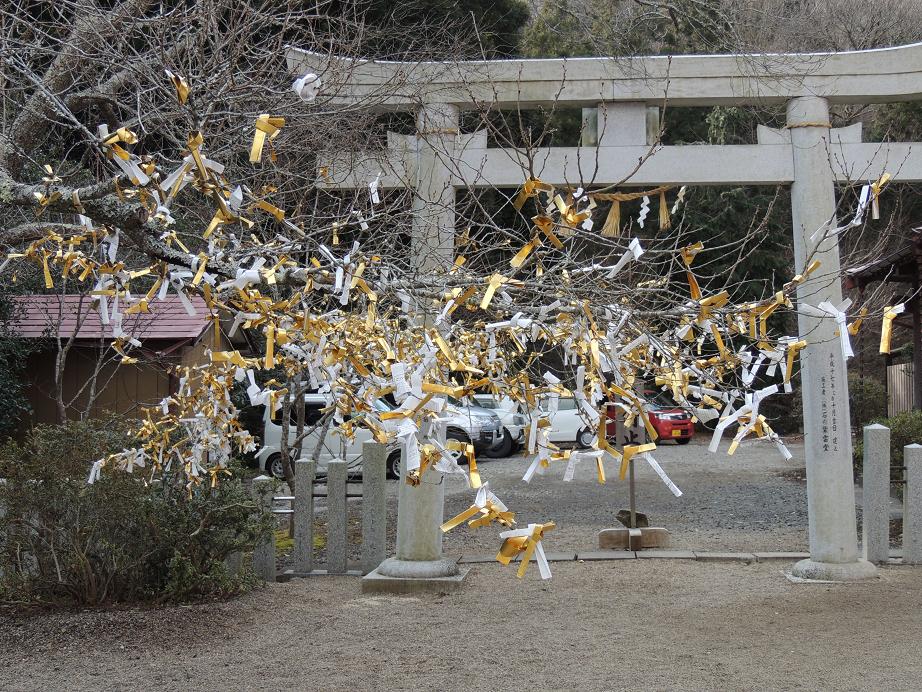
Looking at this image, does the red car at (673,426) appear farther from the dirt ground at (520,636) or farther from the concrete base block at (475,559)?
the dirt ground at (520,636)

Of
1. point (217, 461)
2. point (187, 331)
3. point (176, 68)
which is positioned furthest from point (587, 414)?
point (187, 331)

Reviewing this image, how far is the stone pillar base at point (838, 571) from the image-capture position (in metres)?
7.62

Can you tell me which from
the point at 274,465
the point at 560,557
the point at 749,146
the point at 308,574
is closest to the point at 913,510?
the point at 560,557

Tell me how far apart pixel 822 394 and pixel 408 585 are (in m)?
3.67

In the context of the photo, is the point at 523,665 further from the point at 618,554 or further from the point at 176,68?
the point at 176,68

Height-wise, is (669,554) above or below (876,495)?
below

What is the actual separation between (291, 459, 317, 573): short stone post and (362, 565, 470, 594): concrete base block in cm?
100

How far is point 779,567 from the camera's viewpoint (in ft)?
28.0

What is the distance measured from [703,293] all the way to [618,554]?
587cm

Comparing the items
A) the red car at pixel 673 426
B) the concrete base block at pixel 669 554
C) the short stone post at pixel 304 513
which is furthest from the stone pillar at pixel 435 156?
the red car at pixel 673 426

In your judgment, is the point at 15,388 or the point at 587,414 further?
the point at 15,388

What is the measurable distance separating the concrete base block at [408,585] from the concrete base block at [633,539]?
98.3 inches

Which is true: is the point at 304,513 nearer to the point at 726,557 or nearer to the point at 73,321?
the point at 726,557

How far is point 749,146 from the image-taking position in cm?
759
